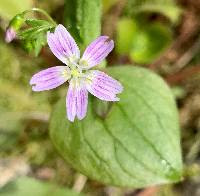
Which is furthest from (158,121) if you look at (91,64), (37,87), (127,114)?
A: (37,87)

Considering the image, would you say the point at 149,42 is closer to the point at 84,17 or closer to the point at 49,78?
the point at 84,17

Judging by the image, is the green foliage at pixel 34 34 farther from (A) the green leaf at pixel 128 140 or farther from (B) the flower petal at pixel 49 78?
(A) the green leaf at pixel 128 140

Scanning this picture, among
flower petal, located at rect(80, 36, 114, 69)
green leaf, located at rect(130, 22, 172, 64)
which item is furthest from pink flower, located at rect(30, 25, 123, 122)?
green leaf, located at rect(130, 22, 172, 64)

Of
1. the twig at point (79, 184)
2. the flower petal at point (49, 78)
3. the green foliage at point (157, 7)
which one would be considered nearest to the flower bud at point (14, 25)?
the flower petal at point (49, 78)

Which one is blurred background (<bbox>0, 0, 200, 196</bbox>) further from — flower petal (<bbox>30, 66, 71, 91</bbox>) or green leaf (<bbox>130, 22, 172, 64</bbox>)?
flower petal (<bbox>30, 66, 71, 91</bbox>)

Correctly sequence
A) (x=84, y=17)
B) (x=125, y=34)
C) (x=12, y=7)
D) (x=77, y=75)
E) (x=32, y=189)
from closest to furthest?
1. (x=77, y=75)
2. (x=84, y=17)
3. (x=32, y=189)
4. (x=12, y=7)
5. (x=125, y=34)

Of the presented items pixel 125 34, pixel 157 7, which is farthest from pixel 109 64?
pixel 157 7
